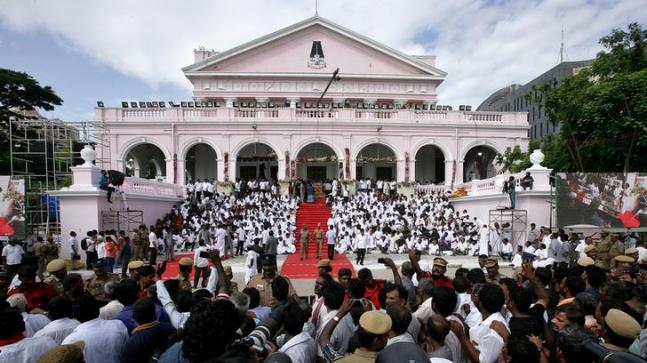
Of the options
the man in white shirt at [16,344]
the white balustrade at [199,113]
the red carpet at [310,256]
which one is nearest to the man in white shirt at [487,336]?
the man in white shirt at [16,344]

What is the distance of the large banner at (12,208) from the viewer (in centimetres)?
1322

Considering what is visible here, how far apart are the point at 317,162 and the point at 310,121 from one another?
10.2 feet

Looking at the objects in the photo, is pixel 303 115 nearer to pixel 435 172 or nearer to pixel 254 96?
pixel 254 96

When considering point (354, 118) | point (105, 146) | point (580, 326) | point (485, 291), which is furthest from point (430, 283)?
point (105, 146)

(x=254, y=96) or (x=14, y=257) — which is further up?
(x=254, y=96)

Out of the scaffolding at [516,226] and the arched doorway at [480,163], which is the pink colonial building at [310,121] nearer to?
the arched doorway at [480,163]

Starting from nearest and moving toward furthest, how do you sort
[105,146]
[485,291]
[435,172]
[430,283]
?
[485,291]
[430,283]
[105,146]
[435,172]

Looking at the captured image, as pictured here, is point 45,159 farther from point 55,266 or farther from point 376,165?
point 376,165

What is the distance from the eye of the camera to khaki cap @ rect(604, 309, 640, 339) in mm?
2814

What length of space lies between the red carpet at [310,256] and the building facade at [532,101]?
28.7m

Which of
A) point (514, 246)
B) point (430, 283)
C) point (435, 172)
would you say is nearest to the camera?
point (430, 283)

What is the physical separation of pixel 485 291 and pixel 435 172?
27315mm

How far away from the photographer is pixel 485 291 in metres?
3.64

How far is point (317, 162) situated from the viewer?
2717 centimetres
